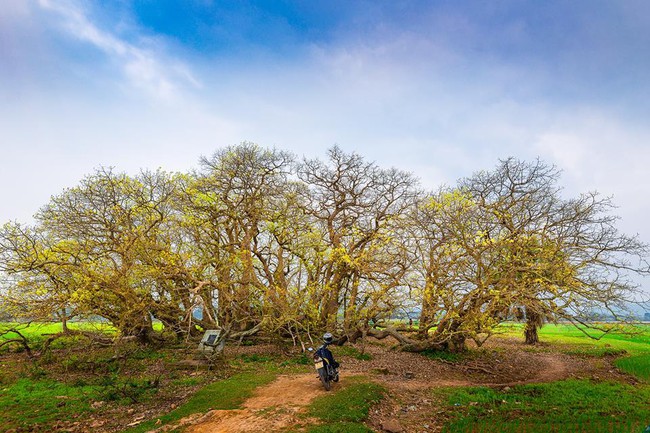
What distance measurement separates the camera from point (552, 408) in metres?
9.67

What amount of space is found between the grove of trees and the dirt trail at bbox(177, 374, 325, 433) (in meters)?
5.50

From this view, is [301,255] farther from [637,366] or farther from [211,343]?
[637,366]

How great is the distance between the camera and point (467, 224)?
15.7 m

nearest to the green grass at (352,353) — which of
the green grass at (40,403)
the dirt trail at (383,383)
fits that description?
the dirt trail at (383,383)

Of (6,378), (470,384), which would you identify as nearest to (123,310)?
(6,378)

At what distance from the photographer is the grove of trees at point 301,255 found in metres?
14.4

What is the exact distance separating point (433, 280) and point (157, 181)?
48.5 ft

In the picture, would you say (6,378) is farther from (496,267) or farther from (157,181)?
(496,267)

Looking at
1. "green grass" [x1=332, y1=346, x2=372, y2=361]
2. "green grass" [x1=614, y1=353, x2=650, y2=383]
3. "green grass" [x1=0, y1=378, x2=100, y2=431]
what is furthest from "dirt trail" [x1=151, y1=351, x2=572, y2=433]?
"green grass" [x1=0, y1=378, x2=100, y2=431]

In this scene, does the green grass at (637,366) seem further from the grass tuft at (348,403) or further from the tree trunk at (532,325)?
the grass tuft at (348,403)

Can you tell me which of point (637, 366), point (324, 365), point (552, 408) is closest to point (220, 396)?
point (324, 365)

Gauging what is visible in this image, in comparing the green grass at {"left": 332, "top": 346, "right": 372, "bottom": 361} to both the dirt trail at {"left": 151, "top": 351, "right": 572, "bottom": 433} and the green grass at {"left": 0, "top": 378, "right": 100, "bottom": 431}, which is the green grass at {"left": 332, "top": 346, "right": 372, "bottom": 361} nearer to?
the dirt trail at {"left": 151, "top": 351, "right": 572, "bottom": 433}

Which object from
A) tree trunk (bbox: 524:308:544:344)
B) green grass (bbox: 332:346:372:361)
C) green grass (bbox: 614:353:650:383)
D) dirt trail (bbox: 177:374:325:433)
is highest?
tree trunk (bbox: 524:308:544:344)

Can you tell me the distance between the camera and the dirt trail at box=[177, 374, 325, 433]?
7.84 meters
